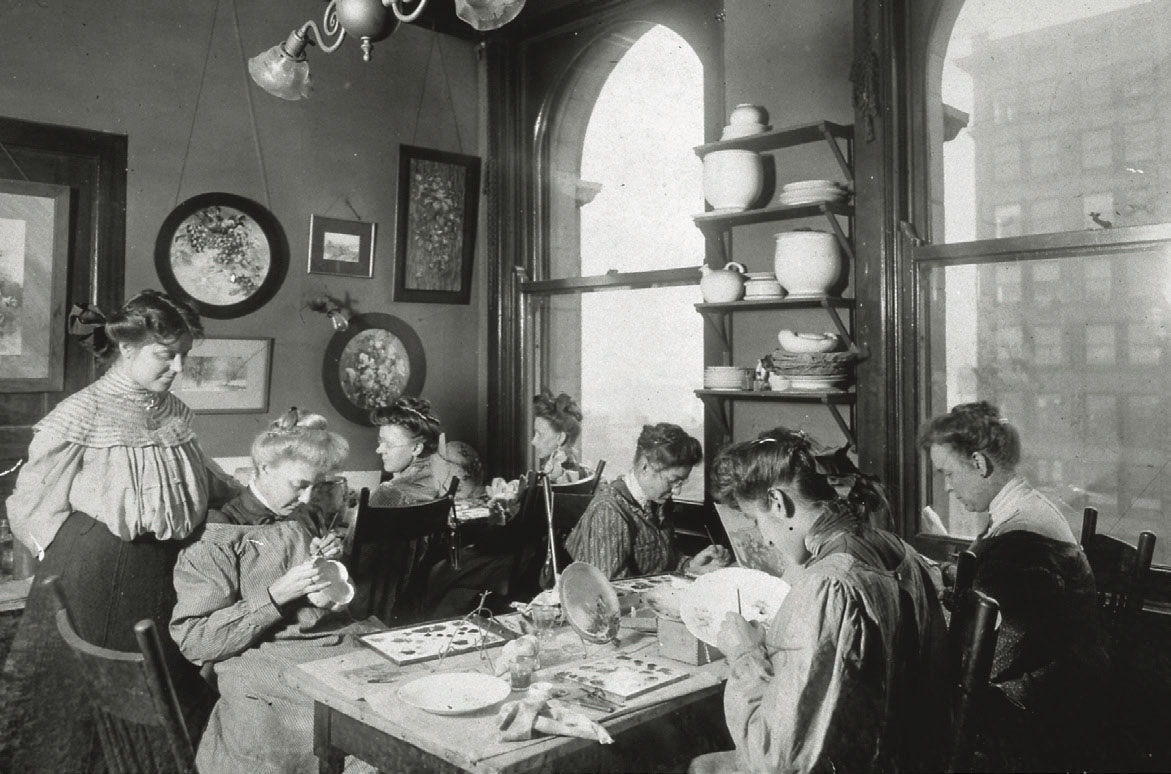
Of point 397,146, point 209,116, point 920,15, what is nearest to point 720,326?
point 920,15

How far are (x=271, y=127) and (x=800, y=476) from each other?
389 centimetres

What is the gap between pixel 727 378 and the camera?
427 centimetres

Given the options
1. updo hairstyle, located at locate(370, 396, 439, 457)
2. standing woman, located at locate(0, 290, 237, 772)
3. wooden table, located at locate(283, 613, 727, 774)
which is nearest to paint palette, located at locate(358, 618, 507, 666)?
wooden table, located at locate(283, 613, 727, 774)

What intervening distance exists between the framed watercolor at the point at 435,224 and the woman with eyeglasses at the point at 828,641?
370 centimetres

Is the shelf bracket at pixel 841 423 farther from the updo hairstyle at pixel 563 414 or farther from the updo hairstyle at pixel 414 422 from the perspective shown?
the updo hairstyle at pixel 414 422

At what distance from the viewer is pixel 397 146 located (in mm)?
5531

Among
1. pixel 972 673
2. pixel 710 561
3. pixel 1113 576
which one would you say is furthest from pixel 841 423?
pixel 972 673

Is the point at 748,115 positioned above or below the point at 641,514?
above

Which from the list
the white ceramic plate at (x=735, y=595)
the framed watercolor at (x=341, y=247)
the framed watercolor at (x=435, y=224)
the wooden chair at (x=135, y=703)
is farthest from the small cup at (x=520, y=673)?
the framed watercolor at (x=435, y=224)

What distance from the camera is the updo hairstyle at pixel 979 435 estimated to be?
295 cm

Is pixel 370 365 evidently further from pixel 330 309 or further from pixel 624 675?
pixel 624 675

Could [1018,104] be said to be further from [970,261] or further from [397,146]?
[397,146]

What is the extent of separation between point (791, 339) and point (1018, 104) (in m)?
1.23

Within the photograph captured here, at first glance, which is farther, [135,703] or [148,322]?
[148,322]
